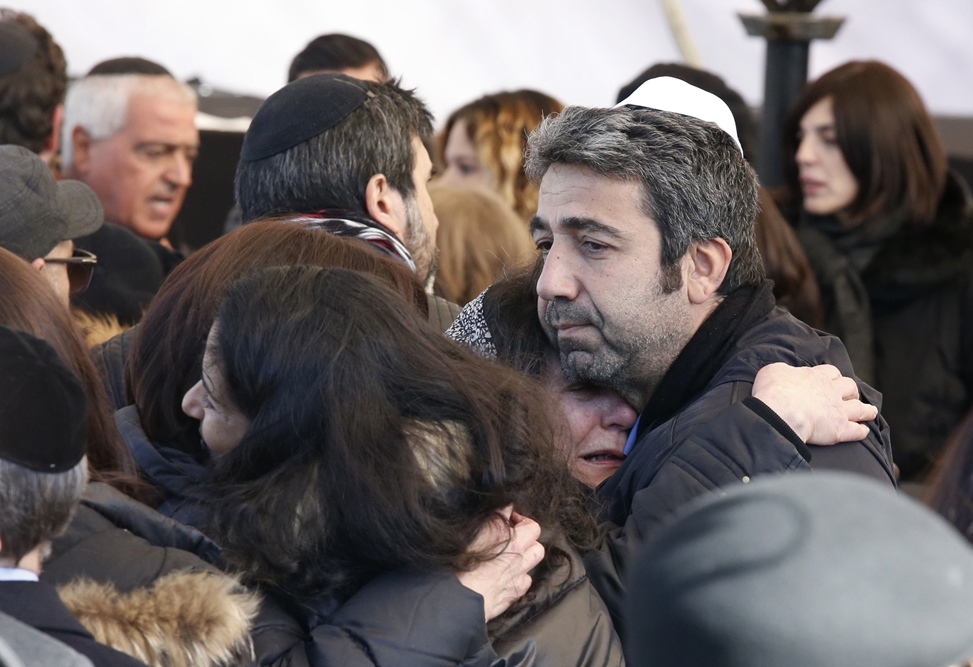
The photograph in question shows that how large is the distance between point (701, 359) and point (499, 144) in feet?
7.88

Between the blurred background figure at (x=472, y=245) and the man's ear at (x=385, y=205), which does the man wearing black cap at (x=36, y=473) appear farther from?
the blurred background figure at (x=472, y=245)

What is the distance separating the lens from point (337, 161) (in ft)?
9.43

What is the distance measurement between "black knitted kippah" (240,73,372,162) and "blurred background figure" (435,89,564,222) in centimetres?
154

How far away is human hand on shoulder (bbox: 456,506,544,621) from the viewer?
1.70m

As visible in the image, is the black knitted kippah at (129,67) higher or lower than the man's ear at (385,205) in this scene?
higher

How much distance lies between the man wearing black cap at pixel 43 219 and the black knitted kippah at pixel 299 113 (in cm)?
43

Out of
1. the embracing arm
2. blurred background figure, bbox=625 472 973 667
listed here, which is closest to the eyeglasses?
the embracing arm

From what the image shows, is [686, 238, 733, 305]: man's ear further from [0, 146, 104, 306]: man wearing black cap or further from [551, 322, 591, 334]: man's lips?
[0, 146, 104, 306]: man wearing black cap

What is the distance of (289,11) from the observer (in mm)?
7191

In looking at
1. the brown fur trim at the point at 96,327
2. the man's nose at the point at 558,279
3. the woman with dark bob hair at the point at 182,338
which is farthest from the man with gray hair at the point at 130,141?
the man's nose at the point at 558,279

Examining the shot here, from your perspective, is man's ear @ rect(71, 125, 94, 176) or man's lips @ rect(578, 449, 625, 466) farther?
man's ear @ rect(71, 125, 94, 176)

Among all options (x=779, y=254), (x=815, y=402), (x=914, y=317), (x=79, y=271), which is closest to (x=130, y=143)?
(x=79, y=271)

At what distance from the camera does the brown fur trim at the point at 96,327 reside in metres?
2.78

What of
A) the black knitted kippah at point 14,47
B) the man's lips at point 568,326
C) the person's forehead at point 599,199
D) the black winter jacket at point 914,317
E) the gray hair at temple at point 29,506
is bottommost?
the black winter jacket at point 914,317
